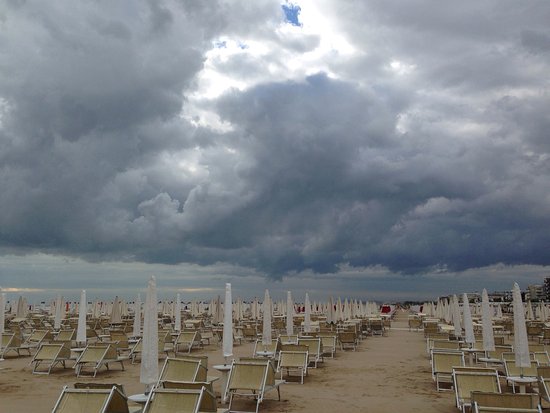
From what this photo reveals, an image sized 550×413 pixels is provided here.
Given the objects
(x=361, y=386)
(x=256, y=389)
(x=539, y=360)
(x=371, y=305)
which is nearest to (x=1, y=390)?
(x=256, y=389)

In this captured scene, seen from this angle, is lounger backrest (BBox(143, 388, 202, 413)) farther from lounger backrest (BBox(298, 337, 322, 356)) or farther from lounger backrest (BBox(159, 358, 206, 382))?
lounger backrest (BBox(298, 337, 322, 356))

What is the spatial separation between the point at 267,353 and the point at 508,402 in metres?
5.75

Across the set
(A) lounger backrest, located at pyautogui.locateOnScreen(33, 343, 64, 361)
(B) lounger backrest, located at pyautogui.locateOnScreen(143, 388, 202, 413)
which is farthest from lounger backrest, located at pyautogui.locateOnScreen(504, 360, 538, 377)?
(A) lounger backrest, located at pyautogui.locateOnScreen(33, 343, 64, 361)

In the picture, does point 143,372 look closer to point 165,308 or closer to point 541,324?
point 541,324

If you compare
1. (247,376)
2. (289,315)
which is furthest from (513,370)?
(289,315)

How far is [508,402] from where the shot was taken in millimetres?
5457

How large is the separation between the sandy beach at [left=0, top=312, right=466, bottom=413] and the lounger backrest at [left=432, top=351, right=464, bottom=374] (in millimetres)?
407

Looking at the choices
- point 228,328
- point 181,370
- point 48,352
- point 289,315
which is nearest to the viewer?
point 181,370

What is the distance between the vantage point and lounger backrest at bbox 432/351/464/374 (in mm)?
9039

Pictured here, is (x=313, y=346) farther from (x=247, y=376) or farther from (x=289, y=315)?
(x=247, y=376)

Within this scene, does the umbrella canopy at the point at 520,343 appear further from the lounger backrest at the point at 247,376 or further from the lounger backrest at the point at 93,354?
the lounger backrest at the point at 93,354

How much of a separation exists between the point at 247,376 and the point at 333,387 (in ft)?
7.43

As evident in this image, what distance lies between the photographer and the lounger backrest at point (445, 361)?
9.04 meters

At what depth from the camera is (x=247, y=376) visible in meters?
7.57
